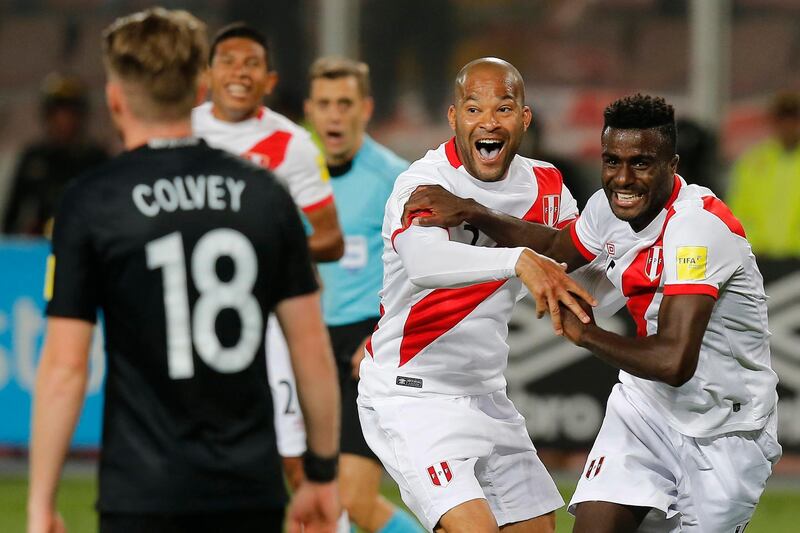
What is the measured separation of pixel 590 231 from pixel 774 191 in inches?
220

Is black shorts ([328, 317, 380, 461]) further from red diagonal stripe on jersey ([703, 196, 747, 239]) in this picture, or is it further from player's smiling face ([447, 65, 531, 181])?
red diagonal stripe on jersey ([703, 196, 747, 239])

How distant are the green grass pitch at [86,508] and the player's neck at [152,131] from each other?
488 cm

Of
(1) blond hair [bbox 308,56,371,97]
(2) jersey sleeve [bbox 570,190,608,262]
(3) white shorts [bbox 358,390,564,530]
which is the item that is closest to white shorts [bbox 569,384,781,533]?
(3) white shorts [bbox 358,390,564,530]

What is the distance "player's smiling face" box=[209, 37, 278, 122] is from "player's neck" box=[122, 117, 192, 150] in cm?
349

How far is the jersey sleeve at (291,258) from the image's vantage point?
3.55 m

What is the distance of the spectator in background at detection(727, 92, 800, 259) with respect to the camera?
33.6ft

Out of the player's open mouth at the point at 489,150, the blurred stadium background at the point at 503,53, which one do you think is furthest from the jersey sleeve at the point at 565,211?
the blurred stadium background at the point at 503,53

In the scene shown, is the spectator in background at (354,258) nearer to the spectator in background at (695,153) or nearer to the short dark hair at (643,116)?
the short dark hair at (643,116)

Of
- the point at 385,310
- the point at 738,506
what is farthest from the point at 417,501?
the point at 738,506

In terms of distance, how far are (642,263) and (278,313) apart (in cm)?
175

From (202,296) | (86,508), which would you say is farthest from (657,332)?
(86,508)

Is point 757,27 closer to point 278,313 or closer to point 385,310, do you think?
point 385,310

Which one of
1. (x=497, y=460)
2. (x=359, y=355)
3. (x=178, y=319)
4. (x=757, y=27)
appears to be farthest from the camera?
(x=757, y=27)

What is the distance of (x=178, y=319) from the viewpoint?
11.2 feet
